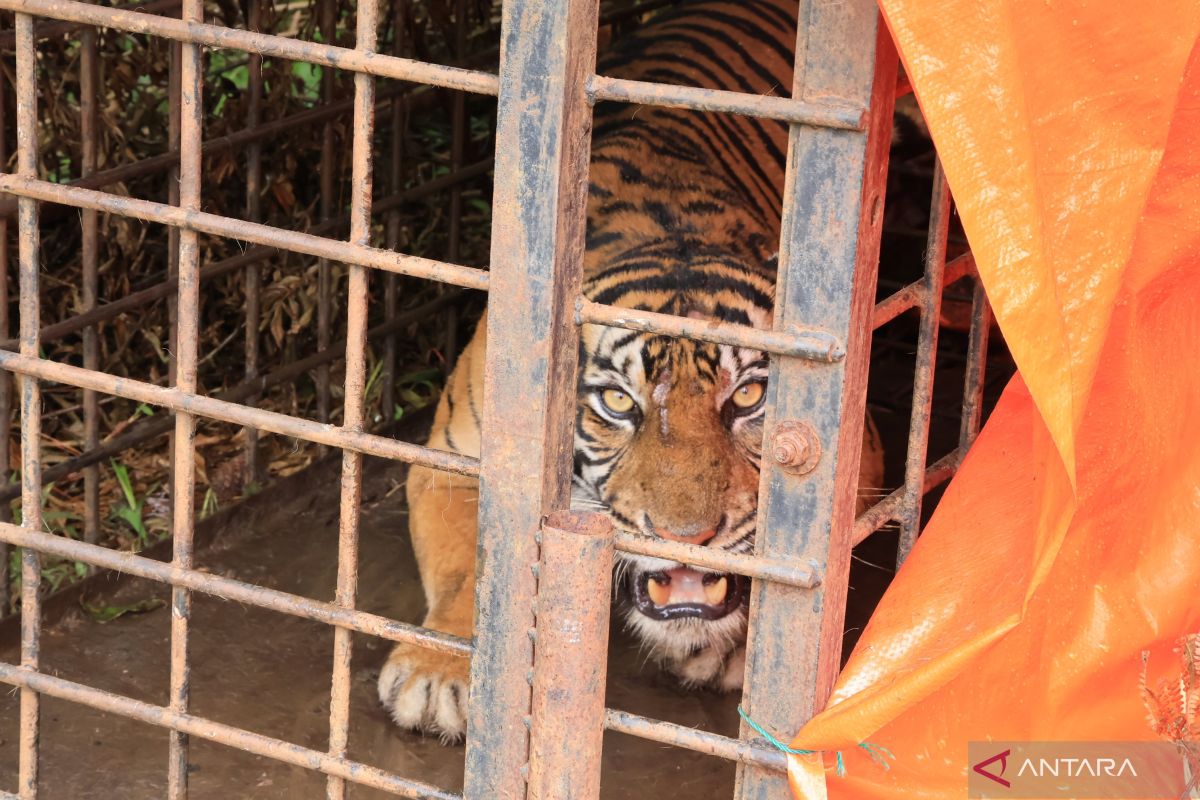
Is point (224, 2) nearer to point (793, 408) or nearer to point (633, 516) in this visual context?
point (633, 516)

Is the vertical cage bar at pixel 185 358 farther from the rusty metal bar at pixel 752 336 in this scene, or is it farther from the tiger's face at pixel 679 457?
the tiger's face at pixel 679 457

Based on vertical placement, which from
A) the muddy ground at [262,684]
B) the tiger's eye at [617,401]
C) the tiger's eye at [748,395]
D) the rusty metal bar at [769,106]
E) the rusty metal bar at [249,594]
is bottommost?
the muddy ground at [262,684]

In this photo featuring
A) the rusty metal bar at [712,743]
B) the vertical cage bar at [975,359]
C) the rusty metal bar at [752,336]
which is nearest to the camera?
the rusty metal bar at [752,336]

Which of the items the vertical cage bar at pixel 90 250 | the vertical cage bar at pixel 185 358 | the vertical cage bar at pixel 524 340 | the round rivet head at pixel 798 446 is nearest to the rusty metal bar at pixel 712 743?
the vertical cage bar at pixel 524 340

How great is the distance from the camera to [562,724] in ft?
4.65

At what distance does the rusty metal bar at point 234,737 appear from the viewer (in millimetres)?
1521

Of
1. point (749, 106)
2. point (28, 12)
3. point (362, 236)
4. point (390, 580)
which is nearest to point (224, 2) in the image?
point (390, 580)

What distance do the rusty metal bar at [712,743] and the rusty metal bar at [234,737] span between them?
23 centimetres

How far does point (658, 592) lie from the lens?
2.18m

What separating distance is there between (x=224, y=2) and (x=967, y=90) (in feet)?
6.76

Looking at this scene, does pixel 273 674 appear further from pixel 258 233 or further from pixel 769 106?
pixel 769 106

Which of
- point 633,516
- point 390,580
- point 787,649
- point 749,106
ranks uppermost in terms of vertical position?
point 749,106

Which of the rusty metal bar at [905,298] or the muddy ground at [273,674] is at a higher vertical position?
the rusty metal bar at [905,298]

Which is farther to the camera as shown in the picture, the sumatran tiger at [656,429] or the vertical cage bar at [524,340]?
the sumatran tiger at [656,429]
